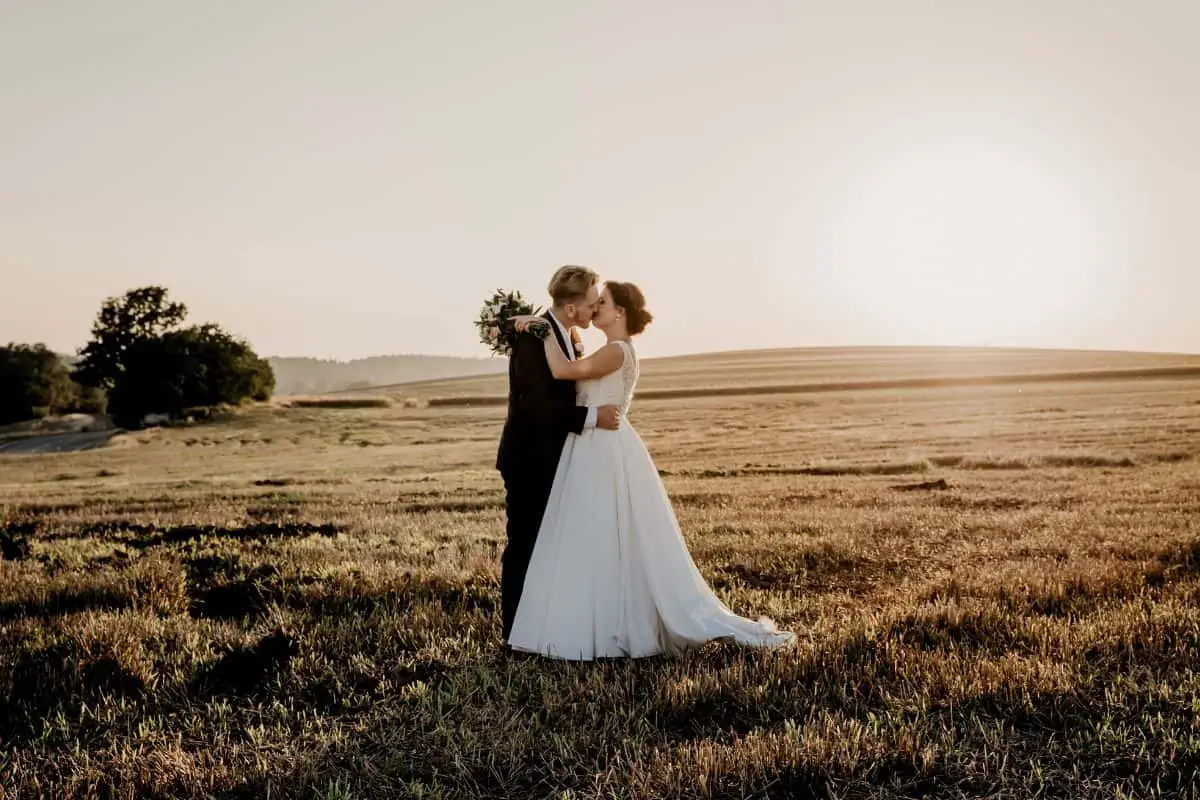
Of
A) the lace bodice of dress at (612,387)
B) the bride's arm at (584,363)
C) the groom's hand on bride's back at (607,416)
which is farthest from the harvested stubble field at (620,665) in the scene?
the bride's arm at (584,363)

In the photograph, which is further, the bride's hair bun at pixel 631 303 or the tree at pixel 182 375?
the tree at pixel 182 375

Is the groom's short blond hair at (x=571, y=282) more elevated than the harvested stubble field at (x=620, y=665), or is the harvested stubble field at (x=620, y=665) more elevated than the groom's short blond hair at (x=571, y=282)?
the groom's short blond hair at (x=571, y=282)

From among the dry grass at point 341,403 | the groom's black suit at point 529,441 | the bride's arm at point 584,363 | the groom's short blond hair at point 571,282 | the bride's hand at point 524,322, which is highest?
the groom's short blond hair at point 571,282

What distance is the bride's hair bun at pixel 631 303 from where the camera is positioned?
7164 millimetres

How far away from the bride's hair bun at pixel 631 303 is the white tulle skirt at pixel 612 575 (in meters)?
0.87

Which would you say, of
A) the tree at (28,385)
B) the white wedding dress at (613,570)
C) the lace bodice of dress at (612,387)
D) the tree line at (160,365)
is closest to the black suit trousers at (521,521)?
the white wedding dress at (613,570)

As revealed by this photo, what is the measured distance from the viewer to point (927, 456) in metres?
26.1

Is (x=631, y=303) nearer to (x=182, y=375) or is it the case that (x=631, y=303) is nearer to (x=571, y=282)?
(x=571, y=282)

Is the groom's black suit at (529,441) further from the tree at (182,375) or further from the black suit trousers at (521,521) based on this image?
the tree at (182,375)

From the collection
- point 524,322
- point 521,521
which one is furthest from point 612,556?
point 524,322

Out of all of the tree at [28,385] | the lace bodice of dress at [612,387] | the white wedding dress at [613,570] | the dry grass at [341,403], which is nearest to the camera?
the white wedding dress at [613,570]

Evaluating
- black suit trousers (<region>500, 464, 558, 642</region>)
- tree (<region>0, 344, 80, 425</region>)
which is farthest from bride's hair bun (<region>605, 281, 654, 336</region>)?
tree (<region>0, 344, 80, 425</region>)

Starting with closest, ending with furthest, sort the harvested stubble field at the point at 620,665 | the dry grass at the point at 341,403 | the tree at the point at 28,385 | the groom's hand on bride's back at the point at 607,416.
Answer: the harvested stubble field at the point at 620,665
the groom's hand on bride's back at the point at 607,416
the dry grass at the point at 341,403
the tree at the point at 28,385

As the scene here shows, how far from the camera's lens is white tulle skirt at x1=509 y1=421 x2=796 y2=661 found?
6.73 m
